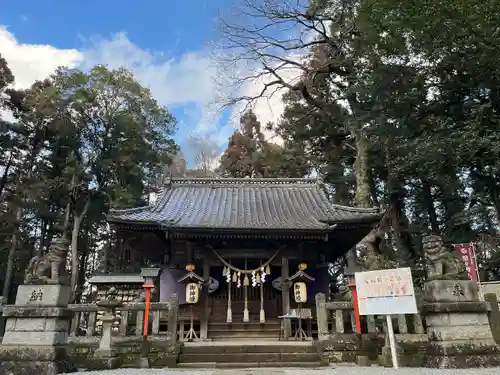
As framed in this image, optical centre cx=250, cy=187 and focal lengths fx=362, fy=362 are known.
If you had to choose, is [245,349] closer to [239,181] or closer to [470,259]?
[470,259]

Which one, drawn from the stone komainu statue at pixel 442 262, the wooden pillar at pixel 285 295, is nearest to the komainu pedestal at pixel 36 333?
the wooden pillar at pixel 285 295

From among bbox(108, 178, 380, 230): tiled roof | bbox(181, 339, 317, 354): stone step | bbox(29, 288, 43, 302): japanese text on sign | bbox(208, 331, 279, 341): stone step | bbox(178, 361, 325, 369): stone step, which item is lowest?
bbox(178, 361, 325, 369): stone step

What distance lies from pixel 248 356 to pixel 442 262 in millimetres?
4685

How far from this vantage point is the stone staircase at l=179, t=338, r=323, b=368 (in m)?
8.16

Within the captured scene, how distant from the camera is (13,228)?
2097 centimetres

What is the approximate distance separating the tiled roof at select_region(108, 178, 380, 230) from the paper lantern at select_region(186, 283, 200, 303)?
1931 mm

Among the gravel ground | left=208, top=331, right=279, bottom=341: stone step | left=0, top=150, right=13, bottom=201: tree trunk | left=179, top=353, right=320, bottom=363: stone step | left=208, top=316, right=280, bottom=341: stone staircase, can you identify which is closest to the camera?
the gravel ground

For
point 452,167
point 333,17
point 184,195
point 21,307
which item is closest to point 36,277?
point 21,307

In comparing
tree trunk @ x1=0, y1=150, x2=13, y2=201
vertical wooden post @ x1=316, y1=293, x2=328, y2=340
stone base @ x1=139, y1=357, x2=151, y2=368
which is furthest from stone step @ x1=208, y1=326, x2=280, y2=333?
tree trunk @ x1=0, y1=150, x2=13, y2=201

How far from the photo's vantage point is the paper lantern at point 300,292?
11.2 meters

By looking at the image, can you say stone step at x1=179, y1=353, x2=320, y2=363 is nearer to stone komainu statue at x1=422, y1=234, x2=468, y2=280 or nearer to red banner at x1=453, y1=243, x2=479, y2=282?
stone komainu statue at x1=422, y1=234, x2=468, y2=280

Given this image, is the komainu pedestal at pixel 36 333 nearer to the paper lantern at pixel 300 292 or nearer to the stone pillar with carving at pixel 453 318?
the paper lantern at pixel 300 292

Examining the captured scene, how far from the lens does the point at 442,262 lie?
7.12 metres

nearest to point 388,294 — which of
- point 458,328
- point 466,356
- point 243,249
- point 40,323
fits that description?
point 458,328
